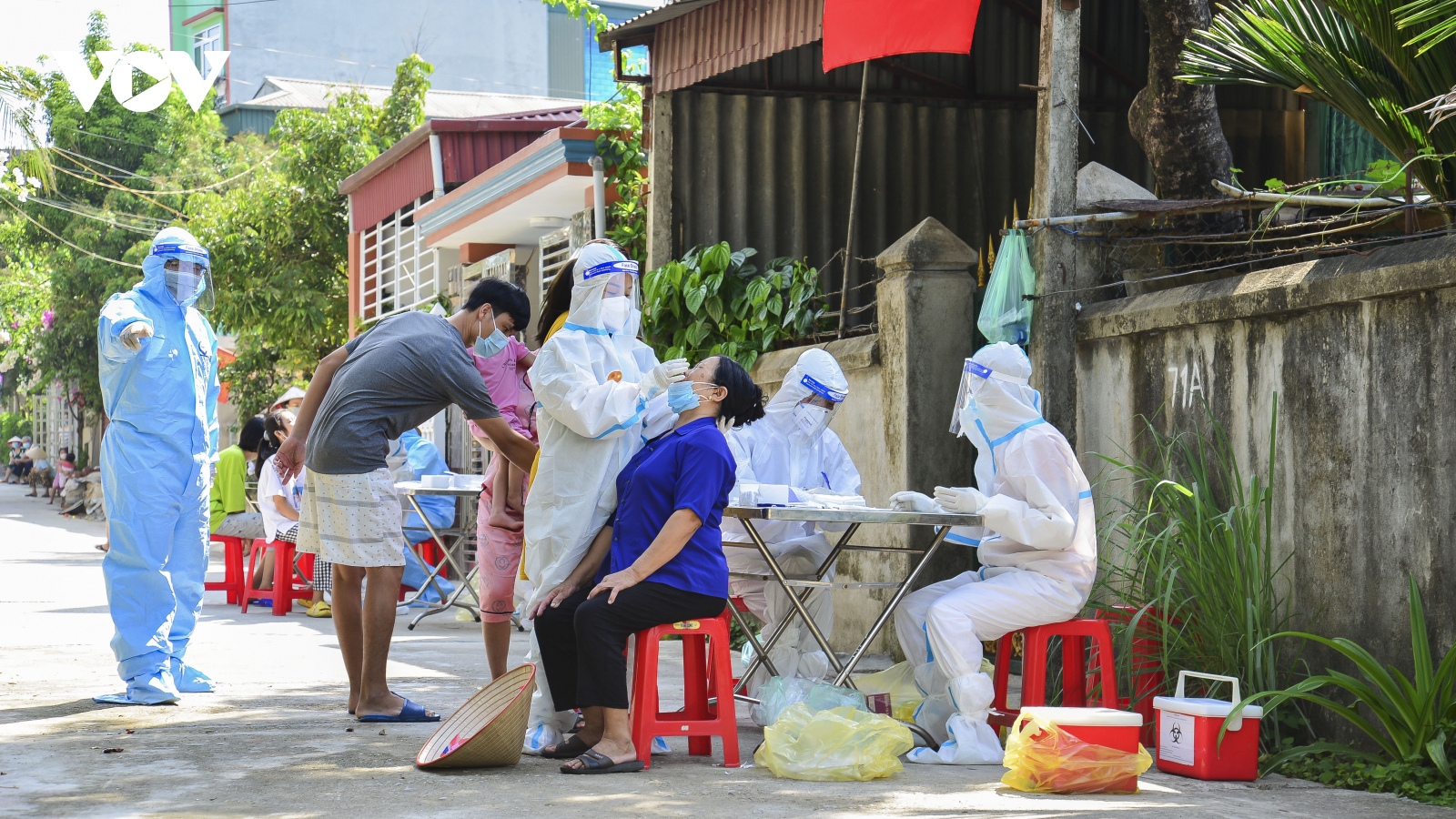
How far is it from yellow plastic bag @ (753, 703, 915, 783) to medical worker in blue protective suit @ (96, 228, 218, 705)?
9.06 feet

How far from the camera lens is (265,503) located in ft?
33.6

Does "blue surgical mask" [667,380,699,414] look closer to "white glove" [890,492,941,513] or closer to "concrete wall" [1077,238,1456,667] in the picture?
"white glove" [890,492,941,513]

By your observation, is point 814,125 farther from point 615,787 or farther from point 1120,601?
point 615,787

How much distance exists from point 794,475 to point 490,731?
2229 millimetres

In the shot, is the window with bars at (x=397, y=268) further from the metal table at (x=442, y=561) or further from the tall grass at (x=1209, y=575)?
the tall grass at (x=1209, y=575)

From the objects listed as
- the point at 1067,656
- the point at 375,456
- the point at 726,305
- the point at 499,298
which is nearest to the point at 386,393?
the point at 375,456

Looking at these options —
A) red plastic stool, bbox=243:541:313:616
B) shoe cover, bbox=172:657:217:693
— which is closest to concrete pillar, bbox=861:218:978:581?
shoe cover, bbox=172:657:217:693

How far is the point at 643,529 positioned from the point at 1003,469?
1392 millimetres

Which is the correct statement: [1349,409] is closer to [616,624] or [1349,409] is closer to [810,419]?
[810,419]

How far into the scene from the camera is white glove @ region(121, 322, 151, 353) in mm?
5887

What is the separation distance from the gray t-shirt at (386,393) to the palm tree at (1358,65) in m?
3.16

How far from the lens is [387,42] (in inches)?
1324

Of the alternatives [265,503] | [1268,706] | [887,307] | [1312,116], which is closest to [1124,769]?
[1268,706]

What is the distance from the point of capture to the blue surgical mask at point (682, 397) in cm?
477
